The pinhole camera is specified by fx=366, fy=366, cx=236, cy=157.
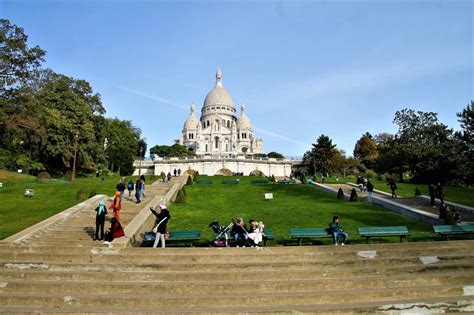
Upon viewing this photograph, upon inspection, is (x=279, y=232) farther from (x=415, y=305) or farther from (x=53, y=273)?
(x=53, y=273)

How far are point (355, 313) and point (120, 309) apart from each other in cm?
446

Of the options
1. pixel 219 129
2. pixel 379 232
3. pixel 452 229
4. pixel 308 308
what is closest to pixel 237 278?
pixel 308 308

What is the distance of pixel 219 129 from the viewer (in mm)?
95750

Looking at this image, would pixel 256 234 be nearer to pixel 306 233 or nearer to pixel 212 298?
pixel 306 233

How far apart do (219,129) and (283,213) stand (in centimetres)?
7975

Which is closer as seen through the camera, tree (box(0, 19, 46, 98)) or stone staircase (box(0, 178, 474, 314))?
stone staircase (box(0, 178, 474, 314))

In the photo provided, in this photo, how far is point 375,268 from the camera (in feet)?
28.5

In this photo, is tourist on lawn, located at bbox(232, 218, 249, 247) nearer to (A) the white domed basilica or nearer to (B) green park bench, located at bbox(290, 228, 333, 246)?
(B) green park bench, located at bbox(290, 228, 333, 246)

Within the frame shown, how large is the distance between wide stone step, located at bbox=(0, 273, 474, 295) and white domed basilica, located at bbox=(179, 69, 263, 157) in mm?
82384

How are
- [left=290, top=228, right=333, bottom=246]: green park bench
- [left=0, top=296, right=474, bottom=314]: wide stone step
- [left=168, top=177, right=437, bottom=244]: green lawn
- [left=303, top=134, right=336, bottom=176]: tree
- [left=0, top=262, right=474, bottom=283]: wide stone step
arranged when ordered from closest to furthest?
1. [left=0, top=296, right=474, bottom=314]: wide stone step
2. [left=0, top=262, right=474, bottom=283]: wide stone step
3. [left=290, top=228, right=333, bottom=246]: green park bench
4. [left=168, top=177, right=437, bottom=244]: green lawn
5. [left=303, top=134, right=336, bottom=176]: tree

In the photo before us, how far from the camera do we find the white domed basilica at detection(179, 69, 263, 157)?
307 ft

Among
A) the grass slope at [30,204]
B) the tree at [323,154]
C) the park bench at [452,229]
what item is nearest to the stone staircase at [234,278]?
the park bench at [452,229]

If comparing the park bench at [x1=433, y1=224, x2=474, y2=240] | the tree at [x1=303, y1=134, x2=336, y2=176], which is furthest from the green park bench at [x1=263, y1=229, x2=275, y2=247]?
the tree at [x1=303, y1=134, x2=336, y2=176]

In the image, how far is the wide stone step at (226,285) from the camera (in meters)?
7.74
